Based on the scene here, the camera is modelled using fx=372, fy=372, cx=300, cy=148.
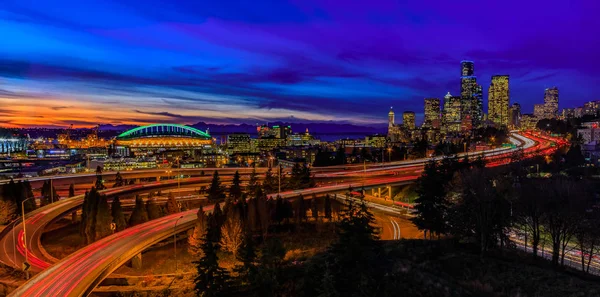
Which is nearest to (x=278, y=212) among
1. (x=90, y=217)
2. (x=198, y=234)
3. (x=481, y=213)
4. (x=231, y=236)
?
(x=231, y=236)

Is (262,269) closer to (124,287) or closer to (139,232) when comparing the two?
(124,287)

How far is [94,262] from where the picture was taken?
74.0ft

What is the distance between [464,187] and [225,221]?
18.4 metres

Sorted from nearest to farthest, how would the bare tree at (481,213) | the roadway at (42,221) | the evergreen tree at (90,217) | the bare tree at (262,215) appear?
1. the bare tree at (481,213)
2. the roadway at (42,221)
3. the evergreen tree at (90,217)
4. the bare tree at (262,215)

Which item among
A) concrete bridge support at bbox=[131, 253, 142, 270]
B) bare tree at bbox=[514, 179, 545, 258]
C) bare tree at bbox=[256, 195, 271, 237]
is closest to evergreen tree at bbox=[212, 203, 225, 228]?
bare tree at bbox=[256, 195, 271, 237]

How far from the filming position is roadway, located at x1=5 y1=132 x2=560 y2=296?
1894cm

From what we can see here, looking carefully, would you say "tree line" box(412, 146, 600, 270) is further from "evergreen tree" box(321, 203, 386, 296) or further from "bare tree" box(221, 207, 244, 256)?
"bare tree" box(221, 207, 244, 256)

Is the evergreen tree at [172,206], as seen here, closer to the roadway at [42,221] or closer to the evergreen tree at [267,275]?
the roadway at [42,221]

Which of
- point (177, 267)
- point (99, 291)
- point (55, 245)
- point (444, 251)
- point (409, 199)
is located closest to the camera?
point (444, 251)

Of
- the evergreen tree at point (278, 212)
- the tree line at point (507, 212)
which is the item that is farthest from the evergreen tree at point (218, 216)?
the tree line at point (507, 212)

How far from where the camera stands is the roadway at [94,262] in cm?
1894

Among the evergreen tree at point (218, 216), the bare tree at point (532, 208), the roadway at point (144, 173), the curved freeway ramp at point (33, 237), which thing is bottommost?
the curved freeway ramp at point (33, 237)

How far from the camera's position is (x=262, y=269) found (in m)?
17.8

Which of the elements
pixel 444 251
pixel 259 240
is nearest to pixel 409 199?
pixel 259 240
